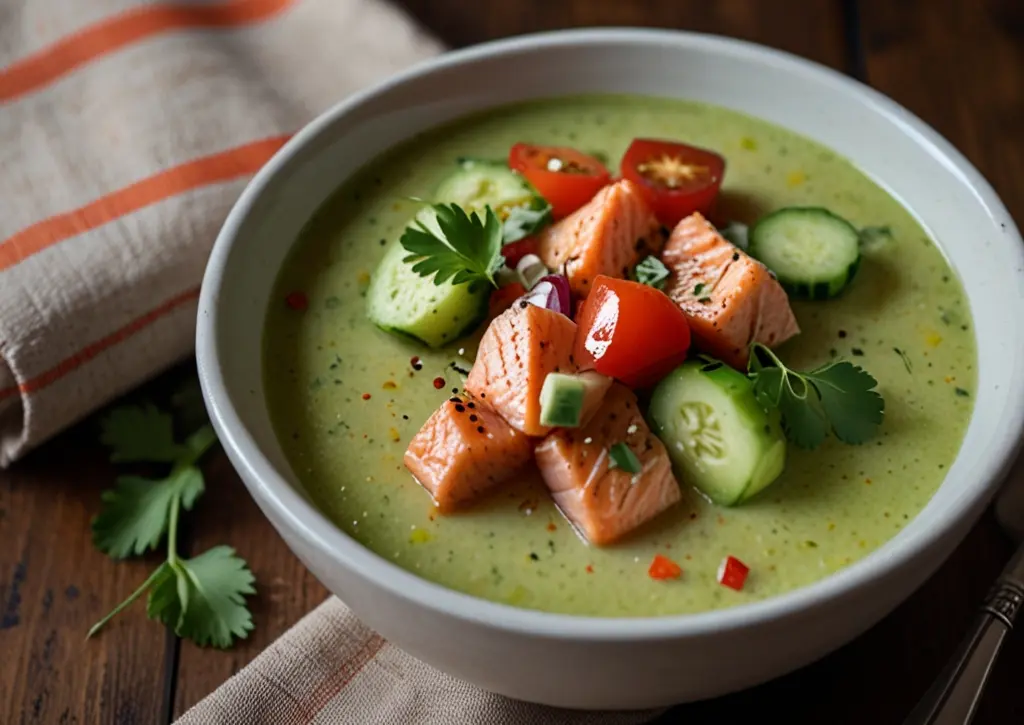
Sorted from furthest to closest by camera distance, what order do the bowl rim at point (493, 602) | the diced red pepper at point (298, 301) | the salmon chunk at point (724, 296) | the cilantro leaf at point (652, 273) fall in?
the diced red pepper at point (298, 301) < the cilantro leaf at point (652, 273) < the salmon chunk at point (724, 296) < the bowl rim at point (493, 602)

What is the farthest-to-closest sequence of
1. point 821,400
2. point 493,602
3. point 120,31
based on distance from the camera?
point 120,31 → point 821,400 → point 493,602

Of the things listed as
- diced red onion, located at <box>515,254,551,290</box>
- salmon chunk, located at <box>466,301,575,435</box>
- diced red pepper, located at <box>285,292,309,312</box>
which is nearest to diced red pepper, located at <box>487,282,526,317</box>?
diced red onion, located at <box>515,254,551,290</box>

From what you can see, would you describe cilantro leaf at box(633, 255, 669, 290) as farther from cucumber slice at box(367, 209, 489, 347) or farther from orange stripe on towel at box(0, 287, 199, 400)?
orange stripe on towel at box(0, 287, 199, 400)

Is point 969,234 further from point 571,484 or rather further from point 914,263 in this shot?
point 571,484

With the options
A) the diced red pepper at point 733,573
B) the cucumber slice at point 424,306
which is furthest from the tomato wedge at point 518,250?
the diced red pepper at point 733,573

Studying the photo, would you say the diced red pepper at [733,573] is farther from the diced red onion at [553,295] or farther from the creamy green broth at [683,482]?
the diced red onion at [553,295]

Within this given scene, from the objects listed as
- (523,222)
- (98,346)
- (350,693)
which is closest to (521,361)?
(523,222)

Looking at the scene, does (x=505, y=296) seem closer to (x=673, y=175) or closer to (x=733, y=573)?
(x=673, y=175)
